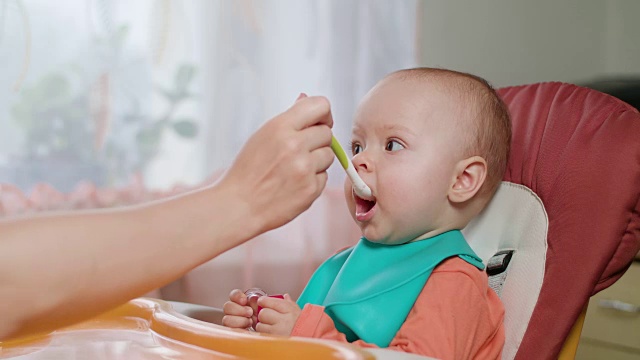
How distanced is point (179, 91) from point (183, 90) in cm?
1

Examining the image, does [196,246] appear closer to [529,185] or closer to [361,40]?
[529,185]

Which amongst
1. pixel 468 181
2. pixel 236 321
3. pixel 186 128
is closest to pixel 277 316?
pixel 236 321

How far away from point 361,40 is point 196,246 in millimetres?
1682

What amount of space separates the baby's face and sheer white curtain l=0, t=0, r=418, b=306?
102 centimetres

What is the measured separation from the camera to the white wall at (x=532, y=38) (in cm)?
267

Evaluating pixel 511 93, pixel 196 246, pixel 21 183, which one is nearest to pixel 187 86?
pixel 21 183

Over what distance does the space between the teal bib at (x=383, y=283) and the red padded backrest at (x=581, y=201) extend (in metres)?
0.12

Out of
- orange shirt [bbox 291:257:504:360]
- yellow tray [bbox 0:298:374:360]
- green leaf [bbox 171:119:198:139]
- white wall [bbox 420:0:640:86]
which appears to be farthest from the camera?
white wall [bbox 420:0:640:86]

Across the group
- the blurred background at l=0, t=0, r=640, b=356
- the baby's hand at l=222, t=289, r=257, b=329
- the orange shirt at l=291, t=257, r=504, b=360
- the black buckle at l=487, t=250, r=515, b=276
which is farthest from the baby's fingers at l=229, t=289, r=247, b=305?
the blurred background at l=0, t=0, r=640, b=356

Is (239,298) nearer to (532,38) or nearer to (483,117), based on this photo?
(483,117)

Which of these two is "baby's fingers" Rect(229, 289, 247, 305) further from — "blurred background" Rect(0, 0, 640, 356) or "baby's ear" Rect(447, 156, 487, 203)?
"blurred background" Rect(0, 0, 640, 356)

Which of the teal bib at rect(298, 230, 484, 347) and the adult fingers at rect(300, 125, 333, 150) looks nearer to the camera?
the adult fingers at rect(300, 125, 333, 150)

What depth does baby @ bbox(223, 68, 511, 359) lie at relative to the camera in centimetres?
100

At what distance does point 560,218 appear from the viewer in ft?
3.61
